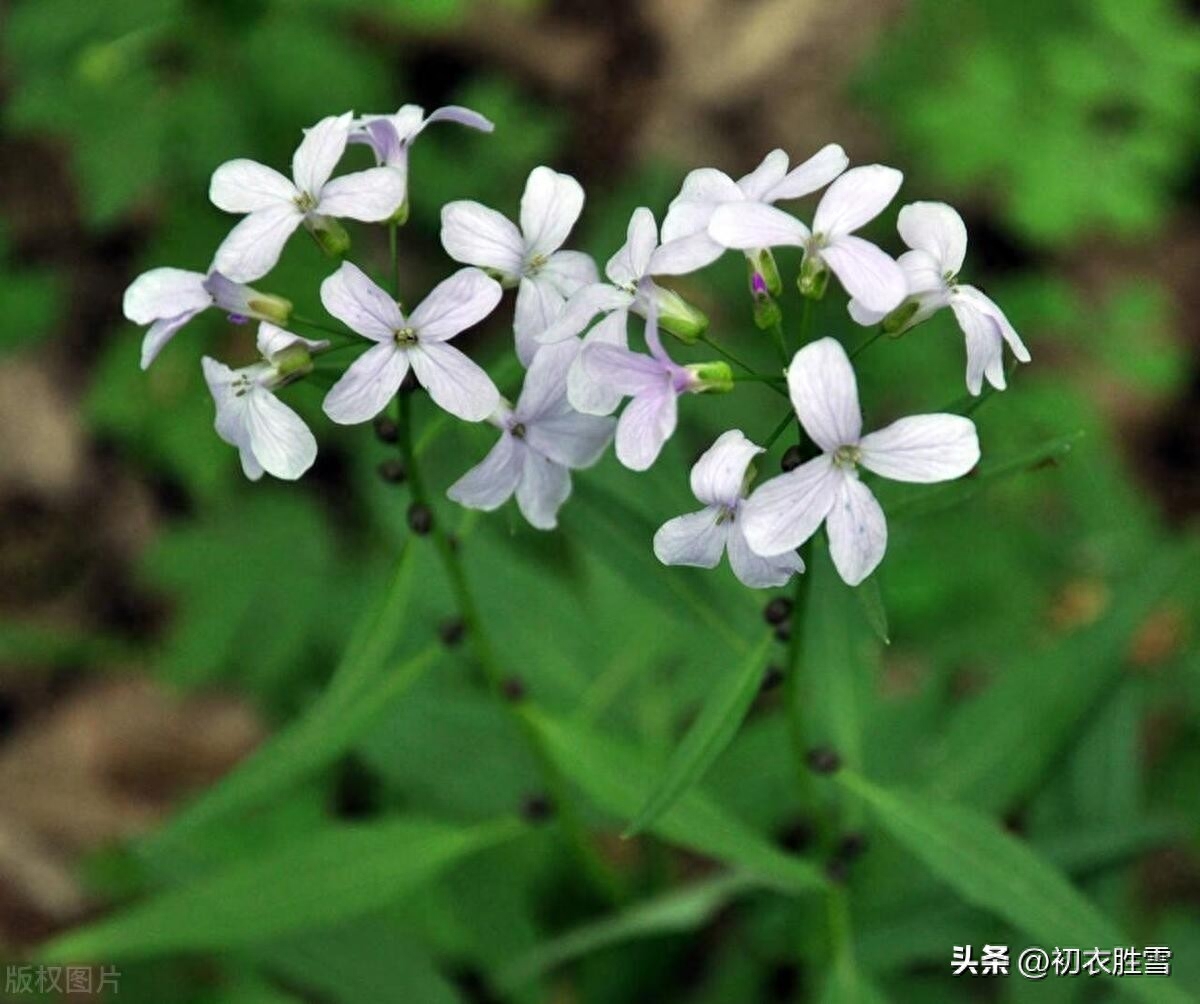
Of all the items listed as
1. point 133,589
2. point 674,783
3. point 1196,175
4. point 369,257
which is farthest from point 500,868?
point 1196,175

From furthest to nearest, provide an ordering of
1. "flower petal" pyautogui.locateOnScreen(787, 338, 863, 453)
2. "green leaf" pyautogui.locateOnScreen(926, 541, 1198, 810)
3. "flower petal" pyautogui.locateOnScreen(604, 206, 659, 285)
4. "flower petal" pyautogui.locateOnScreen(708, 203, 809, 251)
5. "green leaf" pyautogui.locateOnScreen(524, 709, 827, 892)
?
"green leaf" pyautogui.locateOnScreen(926, 541, 1198, 810) < "green leaf" pyautogui.locateOnScreen(524, 709, 827, 892) < "flower petal" pyautogui.locateOnScreen(604, 206, 659, 285) < "flower petal" pyautogui.locateOnScreen(708, 203, 809, 251) < "flower petal" pyautogui.locateOnScreen(787, 338, 863, 453)

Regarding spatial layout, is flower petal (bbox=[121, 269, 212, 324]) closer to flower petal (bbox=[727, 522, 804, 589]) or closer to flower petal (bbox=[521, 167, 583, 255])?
flower petal (bbox=[521, 167, 583, 255])

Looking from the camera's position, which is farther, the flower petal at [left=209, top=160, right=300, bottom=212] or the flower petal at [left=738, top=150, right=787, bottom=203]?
the flower petal at [left=209, top=160, right=300, bottom=212]

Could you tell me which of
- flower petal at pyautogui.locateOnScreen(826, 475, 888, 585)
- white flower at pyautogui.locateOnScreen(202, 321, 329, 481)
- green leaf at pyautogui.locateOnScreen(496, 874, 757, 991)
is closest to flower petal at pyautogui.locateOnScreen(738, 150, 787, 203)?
flower petal at pyautogui.locateOnScreen(826, 475, 888, 585)

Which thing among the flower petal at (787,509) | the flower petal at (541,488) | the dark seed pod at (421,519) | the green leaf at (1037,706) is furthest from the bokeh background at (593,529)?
the flower petal at (787,509)

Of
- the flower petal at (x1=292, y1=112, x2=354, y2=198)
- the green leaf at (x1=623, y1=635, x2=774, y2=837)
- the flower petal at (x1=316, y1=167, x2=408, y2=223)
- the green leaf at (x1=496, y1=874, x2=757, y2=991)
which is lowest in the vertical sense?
the green leaf at (x1=496, y1=874, x2=757, y2=991)

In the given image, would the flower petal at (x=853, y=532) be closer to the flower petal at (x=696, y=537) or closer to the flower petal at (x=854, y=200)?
the flower petal at (x=696, y=537)
